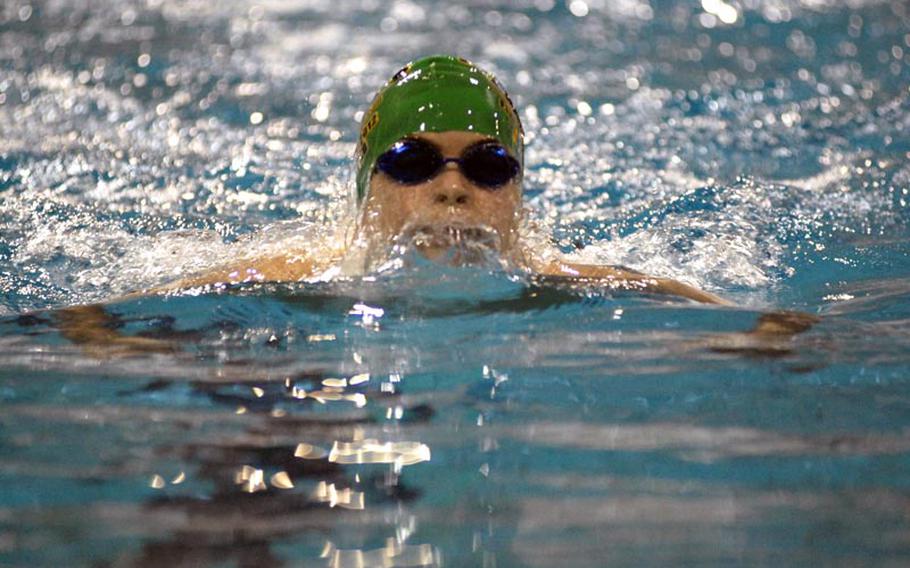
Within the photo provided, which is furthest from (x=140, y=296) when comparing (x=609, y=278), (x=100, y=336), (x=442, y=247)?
(x=609, y=278)

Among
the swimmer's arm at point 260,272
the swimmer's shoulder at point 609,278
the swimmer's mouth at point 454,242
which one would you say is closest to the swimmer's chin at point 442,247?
the swimmer's mouth at point 454,242

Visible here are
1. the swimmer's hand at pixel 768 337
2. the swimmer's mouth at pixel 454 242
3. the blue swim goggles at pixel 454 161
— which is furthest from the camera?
the blue swim goggles at pixel 454 161

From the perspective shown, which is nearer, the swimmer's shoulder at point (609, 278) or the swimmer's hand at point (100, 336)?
the swimmer's hand at point (100, 336)

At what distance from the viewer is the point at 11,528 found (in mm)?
1470

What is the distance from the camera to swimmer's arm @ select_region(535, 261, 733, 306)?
2.58m

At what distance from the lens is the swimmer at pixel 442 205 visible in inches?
102

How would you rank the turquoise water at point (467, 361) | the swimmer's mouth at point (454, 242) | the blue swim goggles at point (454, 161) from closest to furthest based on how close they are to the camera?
the turquoise water at point (467, 361)
the swimmer's mouth at point (454, 242)
the blue swim goggles at point (454, 161)

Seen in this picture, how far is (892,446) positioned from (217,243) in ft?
7.71

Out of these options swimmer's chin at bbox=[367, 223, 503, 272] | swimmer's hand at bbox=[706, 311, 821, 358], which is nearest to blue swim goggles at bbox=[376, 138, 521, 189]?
swimmer's chin at bbox=[367, 223, 503, 272]

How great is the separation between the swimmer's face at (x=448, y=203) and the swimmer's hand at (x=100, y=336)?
665mm

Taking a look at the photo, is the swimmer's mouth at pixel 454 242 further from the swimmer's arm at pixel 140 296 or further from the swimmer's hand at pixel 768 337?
the swimmer's hand at pixel 768 337

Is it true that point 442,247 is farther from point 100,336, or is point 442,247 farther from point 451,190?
point 100,336

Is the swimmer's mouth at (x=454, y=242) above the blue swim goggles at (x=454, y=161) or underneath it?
underneath

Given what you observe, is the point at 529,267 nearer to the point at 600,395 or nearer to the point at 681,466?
the point at 600,395
